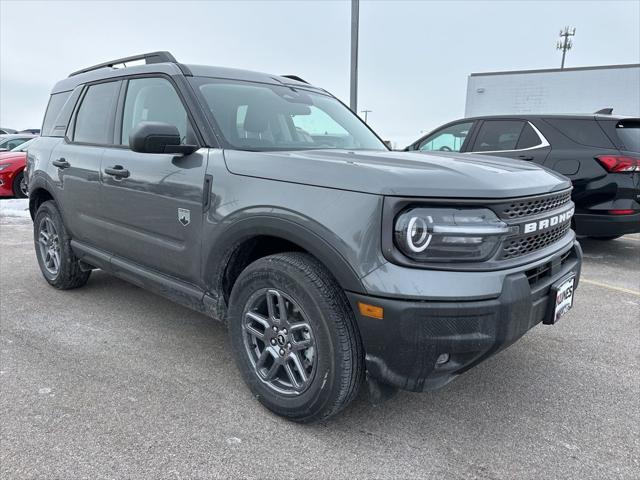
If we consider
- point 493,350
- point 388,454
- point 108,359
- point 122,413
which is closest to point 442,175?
point 493,350

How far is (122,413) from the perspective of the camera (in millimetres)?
2512

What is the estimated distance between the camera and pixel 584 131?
5930mm

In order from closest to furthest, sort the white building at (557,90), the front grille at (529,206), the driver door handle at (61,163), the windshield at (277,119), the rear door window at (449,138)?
the front grille at (529,206) → the windshield at (277,119) → the driver door handle at (61,163) → the rear door window at (449,138) → the white building at (557,90)

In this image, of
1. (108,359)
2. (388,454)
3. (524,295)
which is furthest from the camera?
(108,359)

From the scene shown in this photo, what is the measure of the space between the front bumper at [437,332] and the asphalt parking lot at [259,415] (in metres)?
0.45

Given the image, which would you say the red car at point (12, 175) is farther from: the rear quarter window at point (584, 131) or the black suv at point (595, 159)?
the rear quarter window at point (584, 131)

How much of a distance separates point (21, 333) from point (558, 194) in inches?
141

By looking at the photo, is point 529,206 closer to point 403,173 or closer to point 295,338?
point 403,173

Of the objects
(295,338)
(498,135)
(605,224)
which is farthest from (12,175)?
(605,224)

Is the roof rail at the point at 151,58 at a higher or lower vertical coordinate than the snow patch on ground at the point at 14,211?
higher

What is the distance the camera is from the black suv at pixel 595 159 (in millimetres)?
5602

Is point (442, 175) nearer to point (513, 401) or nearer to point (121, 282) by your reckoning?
point (513, 401)

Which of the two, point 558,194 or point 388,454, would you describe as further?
point 558,194

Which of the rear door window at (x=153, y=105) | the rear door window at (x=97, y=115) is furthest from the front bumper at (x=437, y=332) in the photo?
the rear door window at (x=97, y=115)
